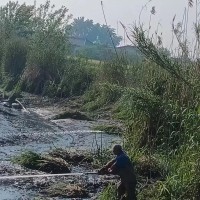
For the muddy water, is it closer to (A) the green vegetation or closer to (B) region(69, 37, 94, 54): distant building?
(A) the green vegetation

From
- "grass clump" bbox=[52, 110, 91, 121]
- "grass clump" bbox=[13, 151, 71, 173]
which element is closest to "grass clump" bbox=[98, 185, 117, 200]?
"grass clump" bbox=[13, 151, 71, 173]

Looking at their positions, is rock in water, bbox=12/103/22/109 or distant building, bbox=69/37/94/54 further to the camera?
distant building, bbox=69/37/94/54

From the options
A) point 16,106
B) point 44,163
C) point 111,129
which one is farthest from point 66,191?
point 16,106

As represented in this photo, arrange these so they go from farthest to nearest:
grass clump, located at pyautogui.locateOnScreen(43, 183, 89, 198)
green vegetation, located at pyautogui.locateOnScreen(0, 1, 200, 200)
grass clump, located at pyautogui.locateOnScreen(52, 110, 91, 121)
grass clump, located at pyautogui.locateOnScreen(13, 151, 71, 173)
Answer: grass clump, located at pyautogui.locateOnScreen(52, 110, 91, 121), grass clump, located at pyautogui.locateOnScreen(13, 151, 71, 173), grass clump, located at pyautogui.locateOnScreen(43, 183, 89, 198), green vegetation, located at pyautogui.locateOnScreen(0, 1, 200, 200)

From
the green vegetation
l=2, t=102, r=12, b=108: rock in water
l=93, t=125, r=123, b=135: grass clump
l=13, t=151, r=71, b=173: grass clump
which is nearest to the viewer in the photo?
the green vegetation

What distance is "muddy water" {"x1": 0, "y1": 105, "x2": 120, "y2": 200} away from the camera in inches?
379

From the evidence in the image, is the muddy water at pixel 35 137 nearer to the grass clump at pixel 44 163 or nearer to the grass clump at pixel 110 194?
the grass clump at pixel 44 163

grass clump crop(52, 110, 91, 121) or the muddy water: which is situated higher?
grass clump crop(52, 110, 91, 121)

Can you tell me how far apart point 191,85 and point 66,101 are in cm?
1715

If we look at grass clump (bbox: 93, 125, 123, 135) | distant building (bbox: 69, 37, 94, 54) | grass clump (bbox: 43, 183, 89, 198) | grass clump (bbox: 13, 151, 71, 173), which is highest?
distant building (bbox: 69, 37, 94, 54)

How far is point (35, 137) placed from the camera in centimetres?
1594

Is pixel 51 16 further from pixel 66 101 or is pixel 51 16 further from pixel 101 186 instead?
pixel 101 186

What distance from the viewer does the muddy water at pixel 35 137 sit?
962 cm

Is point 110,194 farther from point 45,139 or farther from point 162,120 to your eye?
point 45,139
